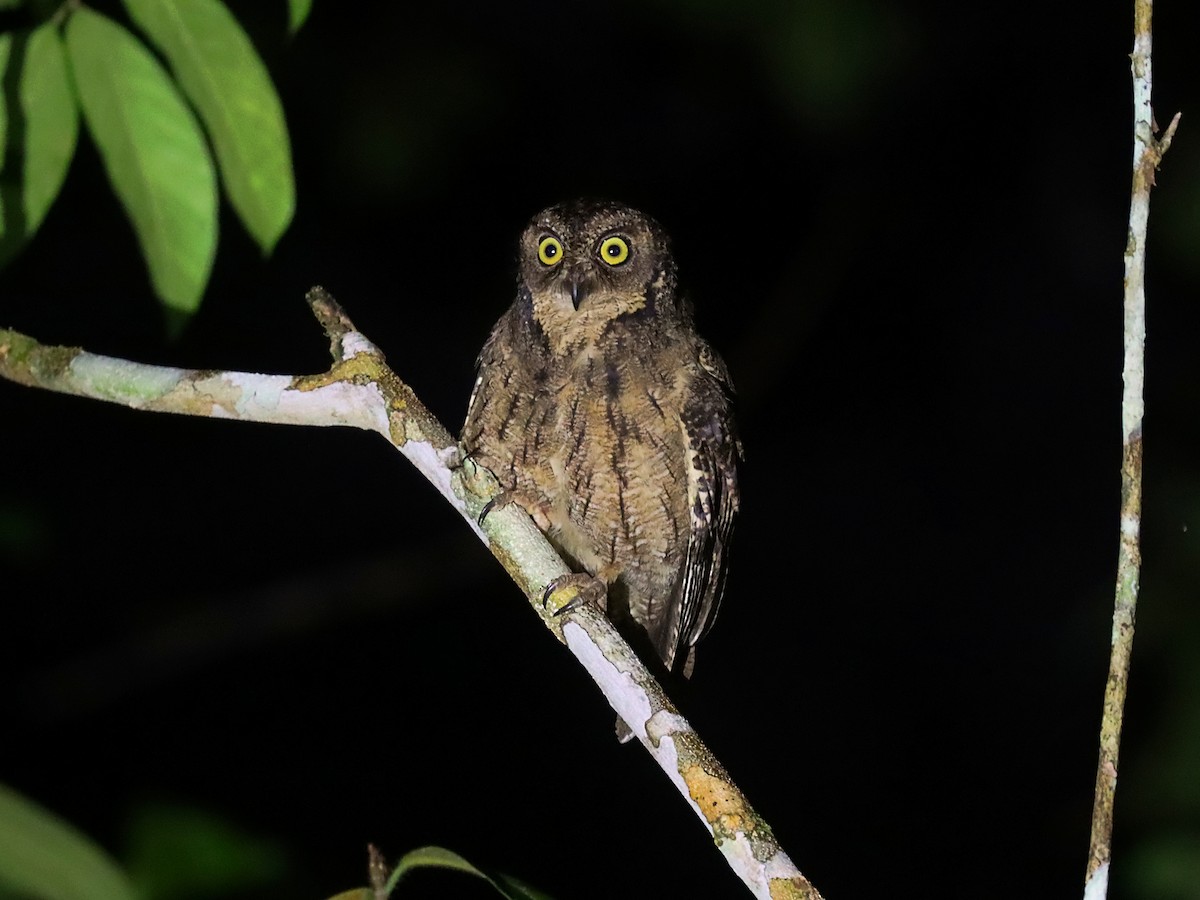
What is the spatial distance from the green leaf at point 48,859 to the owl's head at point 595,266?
6.35 ft

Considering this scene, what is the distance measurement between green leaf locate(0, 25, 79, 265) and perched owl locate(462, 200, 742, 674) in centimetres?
139

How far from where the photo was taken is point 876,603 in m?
5.05

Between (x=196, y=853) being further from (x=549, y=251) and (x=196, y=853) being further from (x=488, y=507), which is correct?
(x=549, y=251)

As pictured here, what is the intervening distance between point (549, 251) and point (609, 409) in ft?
1.37

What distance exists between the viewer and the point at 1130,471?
54.5 inches

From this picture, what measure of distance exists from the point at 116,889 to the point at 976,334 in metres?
4.76

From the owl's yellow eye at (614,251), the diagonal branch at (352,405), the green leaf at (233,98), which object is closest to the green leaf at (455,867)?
the diagonal branch at (352,405)

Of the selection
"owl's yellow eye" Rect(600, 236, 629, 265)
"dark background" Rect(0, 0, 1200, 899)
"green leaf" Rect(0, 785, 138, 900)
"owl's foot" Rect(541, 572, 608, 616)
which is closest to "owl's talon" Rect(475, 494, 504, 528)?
"owl's foot" Rect(541, 572, 608, 616)

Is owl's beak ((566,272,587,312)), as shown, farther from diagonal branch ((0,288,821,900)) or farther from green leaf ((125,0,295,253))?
green leaf ((125,0,295,253))

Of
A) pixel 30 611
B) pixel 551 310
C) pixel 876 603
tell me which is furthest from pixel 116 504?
pixel 876 603

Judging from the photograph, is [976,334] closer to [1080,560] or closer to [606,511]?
[1080,560]

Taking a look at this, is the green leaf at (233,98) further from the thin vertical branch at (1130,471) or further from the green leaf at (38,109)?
the thin vertical branch at (1130,471)

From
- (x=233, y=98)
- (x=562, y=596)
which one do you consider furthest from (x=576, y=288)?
(x=233, y=98)

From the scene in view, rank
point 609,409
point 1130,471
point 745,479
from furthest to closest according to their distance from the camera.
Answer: point 745,479 < point 609,409 < point 1130,471
